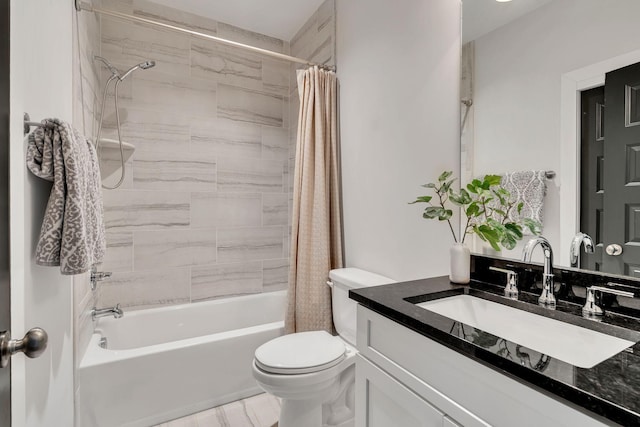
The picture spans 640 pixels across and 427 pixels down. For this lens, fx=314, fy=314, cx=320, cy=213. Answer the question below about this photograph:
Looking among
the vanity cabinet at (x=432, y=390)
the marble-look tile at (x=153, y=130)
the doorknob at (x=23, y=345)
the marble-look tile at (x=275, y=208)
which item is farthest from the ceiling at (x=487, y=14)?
the marble-look tile at (x=153, y=130)

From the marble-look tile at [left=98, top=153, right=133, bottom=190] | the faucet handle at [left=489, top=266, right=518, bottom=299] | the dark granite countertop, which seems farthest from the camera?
the marble-look tile at [left=98, top=153, right=133, bottom=190]

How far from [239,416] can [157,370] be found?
534 millimetres

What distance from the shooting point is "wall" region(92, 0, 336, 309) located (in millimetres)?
2230

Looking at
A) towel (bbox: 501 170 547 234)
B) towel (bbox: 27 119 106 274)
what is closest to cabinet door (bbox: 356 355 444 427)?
towel (bbox: 501 170 547 234)

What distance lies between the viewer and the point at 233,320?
8.29 feet

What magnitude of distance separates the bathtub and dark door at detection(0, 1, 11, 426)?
1186 mm

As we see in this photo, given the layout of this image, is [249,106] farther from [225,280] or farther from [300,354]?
[300,354]

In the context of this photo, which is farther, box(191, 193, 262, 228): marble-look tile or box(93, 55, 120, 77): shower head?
box(191, 193, 262, 228): marble-look tile

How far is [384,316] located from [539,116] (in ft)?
2.83

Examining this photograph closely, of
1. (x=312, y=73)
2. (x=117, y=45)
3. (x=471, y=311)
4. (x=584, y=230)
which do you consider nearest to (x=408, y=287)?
(x=471, y=311)

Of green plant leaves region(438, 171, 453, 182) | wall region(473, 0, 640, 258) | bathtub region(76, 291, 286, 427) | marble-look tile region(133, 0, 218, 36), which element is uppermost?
marble-look tile region(133, 0, 218, 36)

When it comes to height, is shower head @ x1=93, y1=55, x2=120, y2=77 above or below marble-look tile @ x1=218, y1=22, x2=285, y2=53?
below

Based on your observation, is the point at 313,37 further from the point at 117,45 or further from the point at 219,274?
the point at 219,274

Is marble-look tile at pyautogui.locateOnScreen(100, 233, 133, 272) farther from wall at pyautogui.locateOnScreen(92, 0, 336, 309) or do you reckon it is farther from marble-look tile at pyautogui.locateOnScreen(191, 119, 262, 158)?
marble-look tile at pyautogui.locateOnScreen(191, 119, 262, 158)
